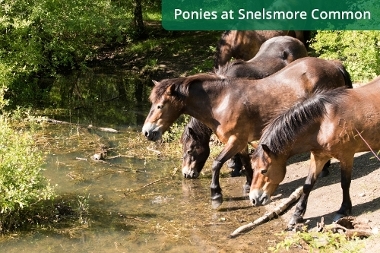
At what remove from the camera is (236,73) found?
925cm

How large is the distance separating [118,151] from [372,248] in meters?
6.36

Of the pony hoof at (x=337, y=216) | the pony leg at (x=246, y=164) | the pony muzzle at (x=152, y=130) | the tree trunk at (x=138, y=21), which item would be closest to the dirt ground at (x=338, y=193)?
the pony hoof at (x=337, y=216)

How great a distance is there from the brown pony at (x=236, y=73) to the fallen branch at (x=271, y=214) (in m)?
1.75

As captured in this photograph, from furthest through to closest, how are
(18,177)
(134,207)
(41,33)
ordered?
1. (41,33)
2. (134,207)
3. (18,177)

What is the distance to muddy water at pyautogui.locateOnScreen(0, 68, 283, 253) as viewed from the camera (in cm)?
695

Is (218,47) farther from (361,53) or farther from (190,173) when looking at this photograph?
(190,173)

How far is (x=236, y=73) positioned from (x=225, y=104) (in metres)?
1.43

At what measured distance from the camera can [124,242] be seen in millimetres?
7059

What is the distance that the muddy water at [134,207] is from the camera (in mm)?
6954

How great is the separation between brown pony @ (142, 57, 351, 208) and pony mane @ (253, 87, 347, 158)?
1153 mm

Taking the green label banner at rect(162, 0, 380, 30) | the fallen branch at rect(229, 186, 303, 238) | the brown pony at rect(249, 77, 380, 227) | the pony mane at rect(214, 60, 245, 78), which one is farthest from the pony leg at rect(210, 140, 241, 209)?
the green label banner at rect(162, 0, 380, 30)

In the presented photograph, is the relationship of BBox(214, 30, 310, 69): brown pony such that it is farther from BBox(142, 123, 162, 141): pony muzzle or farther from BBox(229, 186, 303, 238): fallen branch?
BBox(229, 186, 303, 238): fallen branch

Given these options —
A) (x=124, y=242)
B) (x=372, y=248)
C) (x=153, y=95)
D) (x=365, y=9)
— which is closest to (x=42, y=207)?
(x=124, y=242)

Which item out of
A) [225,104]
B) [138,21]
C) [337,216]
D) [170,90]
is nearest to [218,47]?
[225,104]
